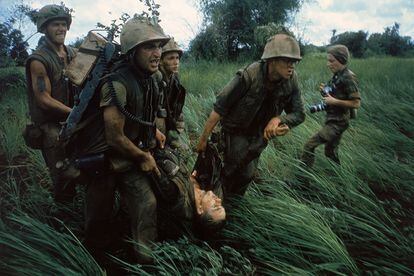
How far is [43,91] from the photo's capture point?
10.5ft

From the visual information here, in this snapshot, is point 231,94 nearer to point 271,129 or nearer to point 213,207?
point 271,129

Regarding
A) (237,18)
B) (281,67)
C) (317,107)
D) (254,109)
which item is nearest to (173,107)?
(254,109)

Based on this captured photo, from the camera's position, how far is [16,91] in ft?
22.2

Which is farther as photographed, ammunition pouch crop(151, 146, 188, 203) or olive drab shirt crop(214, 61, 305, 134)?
olive drab shirt crop(214, 61, 305, 134)

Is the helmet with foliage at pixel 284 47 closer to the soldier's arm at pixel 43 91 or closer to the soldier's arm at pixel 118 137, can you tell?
the soldier's arm at pixel 118 137

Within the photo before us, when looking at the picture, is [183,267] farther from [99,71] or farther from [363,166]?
[363,166]

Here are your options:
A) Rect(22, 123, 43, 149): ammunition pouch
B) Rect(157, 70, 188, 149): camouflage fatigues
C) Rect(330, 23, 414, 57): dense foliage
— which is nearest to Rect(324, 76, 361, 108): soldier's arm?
Rect(157, 70, 188, 149): camouflage fatigues

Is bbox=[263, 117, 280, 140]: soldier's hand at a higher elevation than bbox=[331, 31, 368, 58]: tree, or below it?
below

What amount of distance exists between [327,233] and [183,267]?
996 mm

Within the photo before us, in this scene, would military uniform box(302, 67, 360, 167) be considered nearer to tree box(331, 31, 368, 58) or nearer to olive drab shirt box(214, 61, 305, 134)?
olive drab shirt box(214, 61, 305, 134)

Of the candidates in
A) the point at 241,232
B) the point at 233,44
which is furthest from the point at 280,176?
the point at 233,44

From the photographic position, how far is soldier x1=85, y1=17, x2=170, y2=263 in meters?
2.21

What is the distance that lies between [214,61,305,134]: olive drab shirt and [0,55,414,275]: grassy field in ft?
1.74

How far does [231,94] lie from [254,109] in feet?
0.82
